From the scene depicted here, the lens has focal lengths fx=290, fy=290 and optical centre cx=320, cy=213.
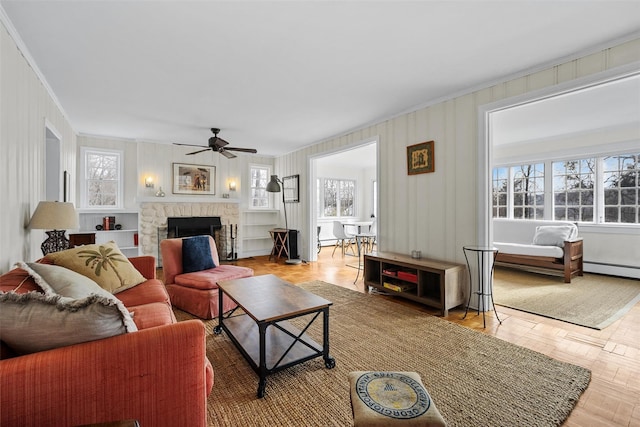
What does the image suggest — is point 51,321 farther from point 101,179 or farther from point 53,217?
point 101,179

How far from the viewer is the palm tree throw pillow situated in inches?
86.7

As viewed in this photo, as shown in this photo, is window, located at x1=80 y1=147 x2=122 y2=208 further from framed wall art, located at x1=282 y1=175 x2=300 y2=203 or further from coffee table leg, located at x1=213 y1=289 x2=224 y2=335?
coffee table leg, located at x1=213 y1=289 x2=224 y2=335

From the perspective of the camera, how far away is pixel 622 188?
4.94 m

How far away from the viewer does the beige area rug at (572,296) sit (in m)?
3.05

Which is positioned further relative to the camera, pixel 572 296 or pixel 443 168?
pixel 572 296

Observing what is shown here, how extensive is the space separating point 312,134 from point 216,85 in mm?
2366

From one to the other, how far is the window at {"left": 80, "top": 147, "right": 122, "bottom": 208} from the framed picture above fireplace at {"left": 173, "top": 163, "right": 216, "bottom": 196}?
38.8 inches

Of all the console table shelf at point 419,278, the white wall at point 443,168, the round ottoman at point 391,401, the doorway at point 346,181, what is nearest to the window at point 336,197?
the doorway at point 346,181

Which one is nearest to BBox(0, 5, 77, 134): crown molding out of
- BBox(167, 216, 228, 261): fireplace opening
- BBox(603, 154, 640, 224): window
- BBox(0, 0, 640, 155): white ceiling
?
BBox(0, 0, 640, 155): white ceiling

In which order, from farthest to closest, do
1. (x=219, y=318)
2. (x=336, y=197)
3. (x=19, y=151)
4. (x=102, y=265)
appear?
(x=336, y=197) < (x=219, y=318) < (x=102, y=265) < (x=19, y=151)

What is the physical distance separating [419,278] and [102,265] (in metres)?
3.10

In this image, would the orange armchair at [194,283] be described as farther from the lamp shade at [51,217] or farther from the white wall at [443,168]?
the white wall at [443,168]

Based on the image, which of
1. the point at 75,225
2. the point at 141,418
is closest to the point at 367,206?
the point at 75,225

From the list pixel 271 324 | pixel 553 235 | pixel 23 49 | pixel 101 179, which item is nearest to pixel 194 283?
pixel 271 324
